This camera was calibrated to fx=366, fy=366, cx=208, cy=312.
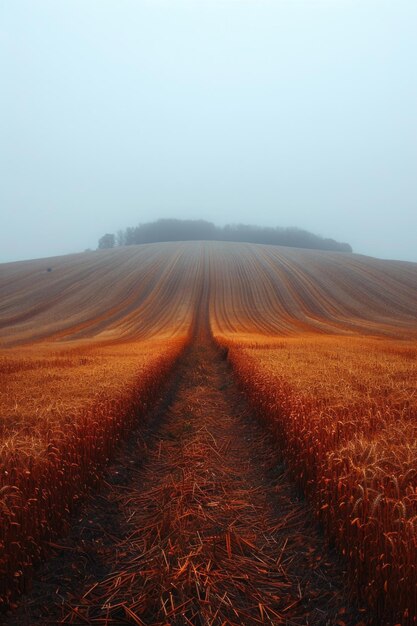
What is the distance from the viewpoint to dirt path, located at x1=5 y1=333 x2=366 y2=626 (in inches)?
A: 113

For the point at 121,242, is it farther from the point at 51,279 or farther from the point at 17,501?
the point at 17,501

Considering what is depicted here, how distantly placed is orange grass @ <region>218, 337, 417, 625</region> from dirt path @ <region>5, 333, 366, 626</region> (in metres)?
0.34

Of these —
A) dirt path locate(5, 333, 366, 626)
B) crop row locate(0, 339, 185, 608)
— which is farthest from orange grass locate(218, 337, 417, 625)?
crop row locate(0, 339, 185, 608)

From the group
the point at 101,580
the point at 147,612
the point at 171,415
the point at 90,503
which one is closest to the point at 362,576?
the point at 147,612

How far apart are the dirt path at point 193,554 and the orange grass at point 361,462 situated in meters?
0.34

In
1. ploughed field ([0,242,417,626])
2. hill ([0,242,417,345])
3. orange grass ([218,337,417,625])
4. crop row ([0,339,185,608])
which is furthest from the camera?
hill ([0,242,417,345])

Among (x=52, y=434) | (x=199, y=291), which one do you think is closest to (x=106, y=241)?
(x=199, y=291)

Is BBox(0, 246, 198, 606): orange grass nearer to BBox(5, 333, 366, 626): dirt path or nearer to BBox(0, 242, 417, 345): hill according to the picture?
BBox(5, 333, 366, 626): dirt path

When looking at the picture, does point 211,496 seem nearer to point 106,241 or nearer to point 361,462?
point 361,462

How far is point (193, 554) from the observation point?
3.44 meters

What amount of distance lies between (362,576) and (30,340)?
118 ft

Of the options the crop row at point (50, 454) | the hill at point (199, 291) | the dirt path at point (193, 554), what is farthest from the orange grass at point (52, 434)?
the hill at point (199, 291)

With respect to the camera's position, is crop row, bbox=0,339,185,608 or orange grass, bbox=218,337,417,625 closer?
orange grass, bbox=218,337,417,625

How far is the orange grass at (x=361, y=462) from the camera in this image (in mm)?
2574
